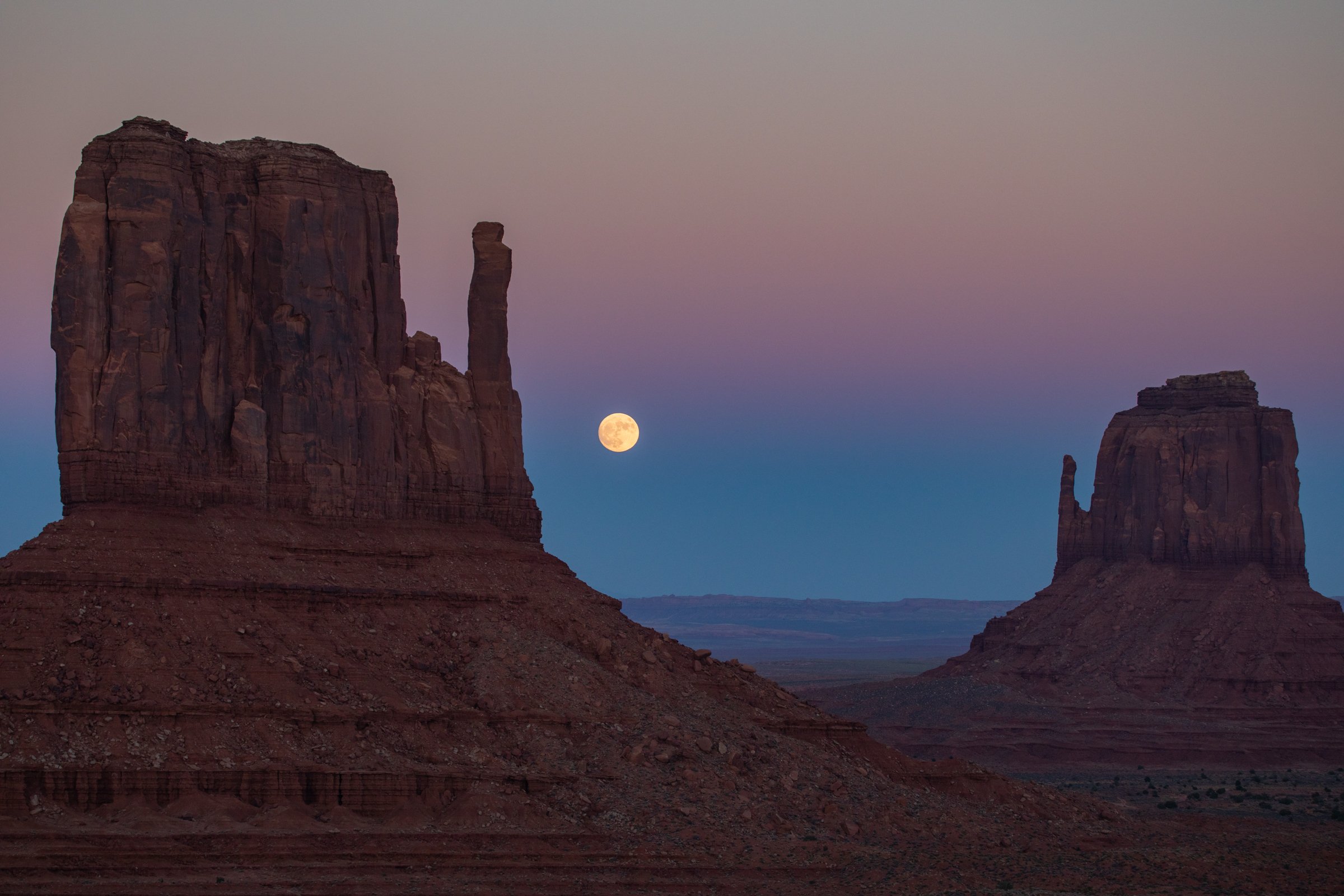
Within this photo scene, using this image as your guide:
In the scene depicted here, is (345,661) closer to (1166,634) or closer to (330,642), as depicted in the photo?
(330,642)

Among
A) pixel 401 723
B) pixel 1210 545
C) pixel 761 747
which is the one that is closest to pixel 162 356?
pixel 401 723

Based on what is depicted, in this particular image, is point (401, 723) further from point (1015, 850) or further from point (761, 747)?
point (1015, 850)

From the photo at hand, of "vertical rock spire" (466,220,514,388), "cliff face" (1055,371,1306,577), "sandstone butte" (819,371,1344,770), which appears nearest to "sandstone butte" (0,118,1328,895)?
"vertical rock spire" (466,220,514,388)

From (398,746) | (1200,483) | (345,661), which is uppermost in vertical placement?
(1200,483)

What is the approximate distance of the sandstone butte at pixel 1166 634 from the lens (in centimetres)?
12375

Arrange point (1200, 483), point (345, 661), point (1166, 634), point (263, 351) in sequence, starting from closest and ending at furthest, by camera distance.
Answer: point (345, 661), point (263, 351), point (1166, 634), point (1200, 483)

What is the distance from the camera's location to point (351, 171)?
7512 cm

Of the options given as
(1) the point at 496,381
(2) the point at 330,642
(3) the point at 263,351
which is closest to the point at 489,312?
(1) the point at 496,381

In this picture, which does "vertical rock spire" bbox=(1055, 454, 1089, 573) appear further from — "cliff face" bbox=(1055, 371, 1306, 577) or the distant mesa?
the distant mesa

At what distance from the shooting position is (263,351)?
72.1m

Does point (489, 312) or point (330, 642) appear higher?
point (489, 312)

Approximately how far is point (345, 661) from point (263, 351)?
1274cm

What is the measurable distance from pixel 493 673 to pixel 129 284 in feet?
57.0

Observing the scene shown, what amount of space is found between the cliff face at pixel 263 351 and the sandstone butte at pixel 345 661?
0.11 meters
